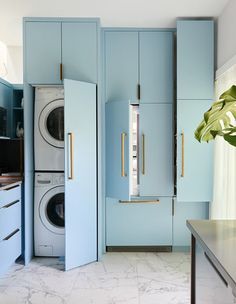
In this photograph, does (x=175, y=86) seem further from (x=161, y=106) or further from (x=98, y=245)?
(x=98, y=245)

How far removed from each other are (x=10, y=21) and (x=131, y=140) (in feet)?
5.83

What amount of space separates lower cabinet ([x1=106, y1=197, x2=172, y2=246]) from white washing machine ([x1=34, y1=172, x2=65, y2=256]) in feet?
1.82

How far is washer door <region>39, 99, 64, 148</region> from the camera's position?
3004 mm

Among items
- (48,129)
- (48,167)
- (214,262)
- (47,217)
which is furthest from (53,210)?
(214,262)

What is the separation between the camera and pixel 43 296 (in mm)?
2250

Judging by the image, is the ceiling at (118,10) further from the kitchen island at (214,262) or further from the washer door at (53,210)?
the kitchen island at (214,262)

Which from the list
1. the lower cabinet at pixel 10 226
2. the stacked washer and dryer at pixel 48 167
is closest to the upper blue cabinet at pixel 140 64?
the stacked washer and dryer at pixel 48 167

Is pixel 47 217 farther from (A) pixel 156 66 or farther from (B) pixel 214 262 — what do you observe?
(B) pixel 214 262

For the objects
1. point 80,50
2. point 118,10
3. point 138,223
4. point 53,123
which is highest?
point 118,10

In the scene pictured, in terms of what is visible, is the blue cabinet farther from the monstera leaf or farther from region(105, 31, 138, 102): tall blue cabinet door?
the monstera leaf

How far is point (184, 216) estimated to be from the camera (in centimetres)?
321

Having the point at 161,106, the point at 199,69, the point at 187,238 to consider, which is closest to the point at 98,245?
the point at 187,238

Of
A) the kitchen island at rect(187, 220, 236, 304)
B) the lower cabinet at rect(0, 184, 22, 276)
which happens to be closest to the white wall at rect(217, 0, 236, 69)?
the kitchen island at rect(187, 220, 236, 304)

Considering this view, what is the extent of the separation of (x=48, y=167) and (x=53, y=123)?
0.47 m
